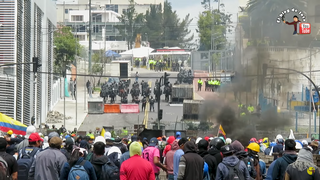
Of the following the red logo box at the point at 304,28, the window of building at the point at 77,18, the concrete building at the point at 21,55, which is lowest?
the concrete building at the point at 21,55

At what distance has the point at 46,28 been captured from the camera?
56531mm

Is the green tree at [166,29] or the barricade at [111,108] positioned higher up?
the green tree at [166,29]

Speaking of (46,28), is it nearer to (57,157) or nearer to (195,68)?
(195,68)

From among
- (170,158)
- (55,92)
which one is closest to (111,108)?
(55,92)

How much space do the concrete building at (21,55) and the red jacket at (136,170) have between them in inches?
1278

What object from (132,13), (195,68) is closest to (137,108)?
(195,68)

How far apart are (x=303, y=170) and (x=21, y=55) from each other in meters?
36.6

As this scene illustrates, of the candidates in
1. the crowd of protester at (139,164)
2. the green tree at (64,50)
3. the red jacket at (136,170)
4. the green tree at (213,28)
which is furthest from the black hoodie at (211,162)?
the green tree at (64,50)

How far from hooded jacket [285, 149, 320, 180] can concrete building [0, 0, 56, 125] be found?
33538 mm

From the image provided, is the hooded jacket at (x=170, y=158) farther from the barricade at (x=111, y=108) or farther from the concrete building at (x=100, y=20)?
the concrete building at (x=100, y=20)

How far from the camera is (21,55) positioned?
1730 inches

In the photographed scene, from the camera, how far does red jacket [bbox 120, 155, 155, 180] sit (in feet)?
31.4

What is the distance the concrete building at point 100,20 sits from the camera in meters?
112

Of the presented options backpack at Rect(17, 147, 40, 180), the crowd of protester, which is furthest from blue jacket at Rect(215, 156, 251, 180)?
backpack at Rect(17, 147, 40, 180)
